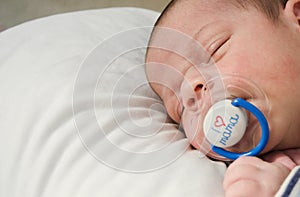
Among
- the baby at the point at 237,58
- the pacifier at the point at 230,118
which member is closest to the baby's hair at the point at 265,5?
the baby at the point at 237,58

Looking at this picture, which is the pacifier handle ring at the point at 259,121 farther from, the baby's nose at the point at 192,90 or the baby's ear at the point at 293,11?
the baby's ear at the point at 293,11

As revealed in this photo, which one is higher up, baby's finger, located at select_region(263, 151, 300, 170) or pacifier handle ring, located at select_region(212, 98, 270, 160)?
pacifier handle ring, located at select_region(212, 98, 270, 160)

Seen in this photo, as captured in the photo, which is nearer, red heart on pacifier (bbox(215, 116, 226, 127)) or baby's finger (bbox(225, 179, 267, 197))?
baby's finger (bbox(225, 179, 267, 197))

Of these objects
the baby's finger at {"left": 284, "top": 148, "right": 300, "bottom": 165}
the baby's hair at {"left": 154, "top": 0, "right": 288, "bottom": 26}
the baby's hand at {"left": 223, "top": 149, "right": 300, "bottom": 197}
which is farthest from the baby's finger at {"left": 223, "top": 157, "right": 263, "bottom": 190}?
the baby's hair at {"left": 154, "top": 0, "right": 288, "bottom": 26}

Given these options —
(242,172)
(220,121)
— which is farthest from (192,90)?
(242,172)

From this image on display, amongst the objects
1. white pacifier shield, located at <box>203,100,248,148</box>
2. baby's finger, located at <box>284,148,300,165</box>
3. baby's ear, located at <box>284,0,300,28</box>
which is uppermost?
baby's ear, located at <box>284,0,300,28</box>

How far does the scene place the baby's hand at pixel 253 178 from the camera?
652mm

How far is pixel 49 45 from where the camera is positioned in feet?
3.29

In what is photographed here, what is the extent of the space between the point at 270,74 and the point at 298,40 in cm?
10

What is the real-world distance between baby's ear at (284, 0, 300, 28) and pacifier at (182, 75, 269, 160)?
0.54 ft

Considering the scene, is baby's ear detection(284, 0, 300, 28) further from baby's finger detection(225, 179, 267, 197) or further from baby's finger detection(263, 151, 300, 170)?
baby's finger detection(225, 179, 267, 197)

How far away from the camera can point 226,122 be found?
0.77m

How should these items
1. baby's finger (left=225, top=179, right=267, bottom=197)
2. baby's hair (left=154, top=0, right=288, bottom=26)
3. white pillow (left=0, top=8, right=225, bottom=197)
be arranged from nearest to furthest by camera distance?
baby's finger (left=225, top=179, right=267, bottom=197)
white pillow (left=0, top=8, right=225, bottom=197)
baby's hair (left=154, top=0, right=288, bottom=26)

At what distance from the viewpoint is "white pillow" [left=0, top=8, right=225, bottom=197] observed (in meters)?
0.75
